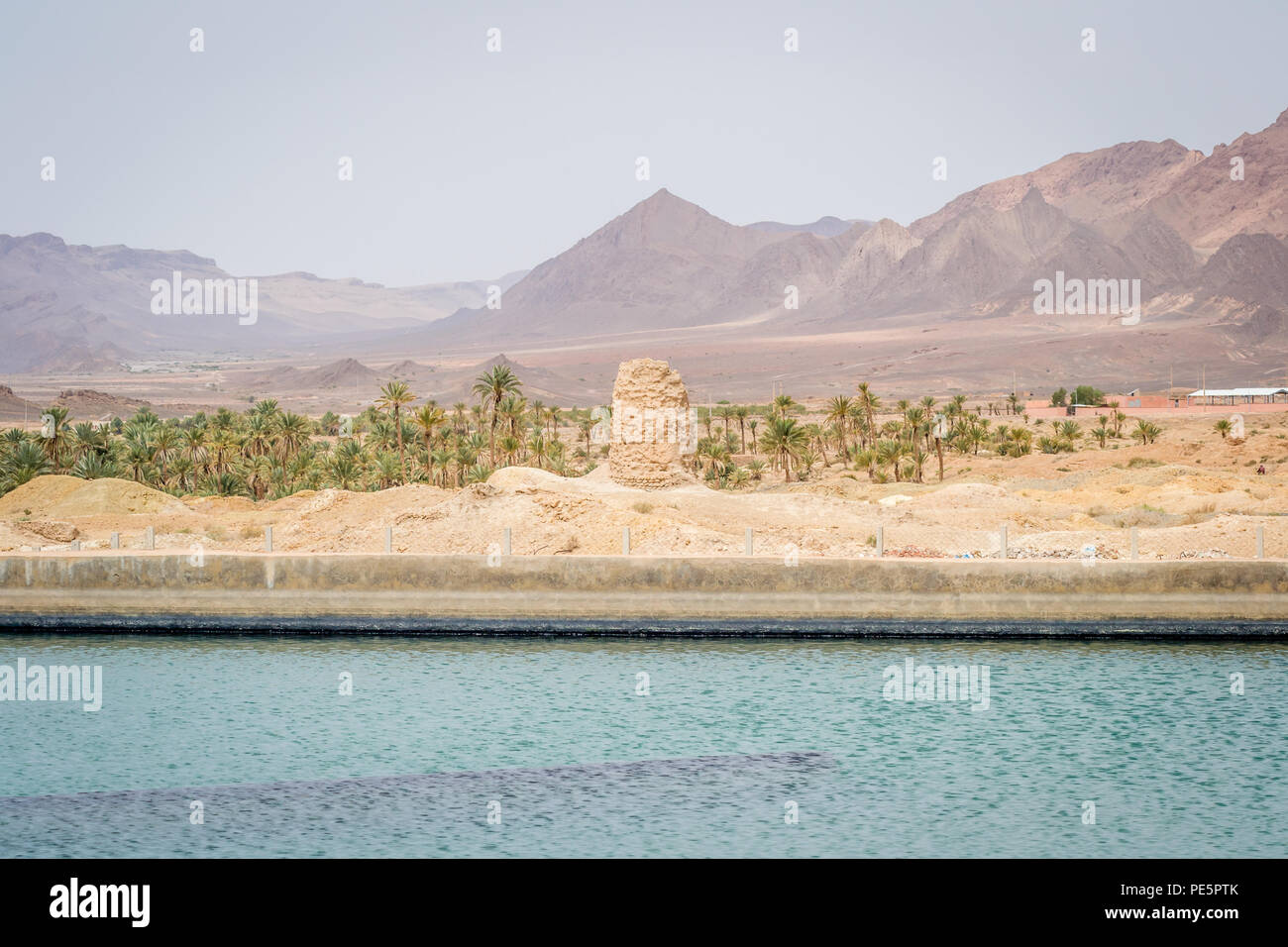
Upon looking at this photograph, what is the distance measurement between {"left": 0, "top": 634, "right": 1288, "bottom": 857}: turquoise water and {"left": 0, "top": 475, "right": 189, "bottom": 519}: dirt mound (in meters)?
22.5

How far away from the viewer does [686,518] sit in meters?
35.1

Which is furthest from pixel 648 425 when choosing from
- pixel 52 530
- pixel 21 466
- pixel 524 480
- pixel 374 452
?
pixel 21 466

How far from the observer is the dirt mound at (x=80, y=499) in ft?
148

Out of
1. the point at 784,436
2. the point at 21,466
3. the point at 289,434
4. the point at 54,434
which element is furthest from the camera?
the point at 289,434

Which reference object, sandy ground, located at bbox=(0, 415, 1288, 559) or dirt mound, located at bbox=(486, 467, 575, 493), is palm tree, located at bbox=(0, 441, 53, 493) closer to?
sandy ground, located at bbox=(0, 415, 1288, 559)

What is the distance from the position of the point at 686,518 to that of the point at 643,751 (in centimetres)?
1832

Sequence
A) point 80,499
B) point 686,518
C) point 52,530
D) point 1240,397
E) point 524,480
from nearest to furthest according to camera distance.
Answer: point 686,518 < point 52,530 < point 524,480 < point 80,499 < point 1240,397

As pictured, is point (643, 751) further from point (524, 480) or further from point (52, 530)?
point (52, 530)

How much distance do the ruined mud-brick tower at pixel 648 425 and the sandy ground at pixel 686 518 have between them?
780 mm

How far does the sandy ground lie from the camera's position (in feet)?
104

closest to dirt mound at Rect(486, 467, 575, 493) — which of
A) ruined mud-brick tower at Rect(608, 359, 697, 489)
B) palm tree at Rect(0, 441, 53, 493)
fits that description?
ruined mud-brick tower at Rect(608, 359, 697, 489)

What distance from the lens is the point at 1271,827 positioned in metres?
13.8

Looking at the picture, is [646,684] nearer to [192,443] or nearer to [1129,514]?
[1129,514]
